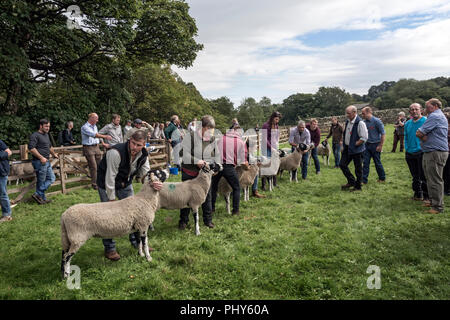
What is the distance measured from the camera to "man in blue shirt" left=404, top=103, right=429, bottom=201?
23.8 feet

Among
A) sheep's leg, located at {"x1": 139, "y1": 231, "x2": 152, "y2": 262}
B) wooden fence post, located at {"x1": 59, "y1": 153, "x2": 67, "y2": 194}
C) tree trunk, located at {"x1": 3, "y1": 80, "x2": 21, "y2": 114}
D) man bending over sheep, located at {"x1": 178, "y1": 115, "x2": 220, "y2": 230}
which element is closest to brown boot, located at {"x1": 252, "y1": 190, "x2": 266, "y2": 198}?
man bending over sheep, located at {"x1": 178, "y1": 115, "x2": 220, "y2": 230}

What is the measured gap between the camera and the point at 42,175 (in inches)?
322

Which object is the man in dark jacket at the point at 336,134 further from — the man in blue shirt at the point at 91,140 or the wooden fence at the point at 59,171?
the man in blue shirt at the point at 91,140

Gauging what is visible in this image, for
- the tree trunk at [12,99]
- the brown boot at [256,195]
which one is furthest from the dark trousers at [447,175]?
the tree trunk at [12,99]

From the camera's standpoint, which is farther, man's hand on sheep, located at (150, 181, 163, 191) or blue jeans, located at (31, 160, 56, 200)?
blue jeans, located at (31, 160, 56, 200)

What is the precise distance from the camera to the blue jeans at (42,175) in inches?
→ 318

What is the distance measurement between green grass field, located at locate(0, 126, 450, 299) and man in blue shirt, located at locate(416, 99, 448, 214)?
57cm

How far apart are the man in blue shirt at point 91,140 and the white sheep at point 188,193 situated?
4.80 meters

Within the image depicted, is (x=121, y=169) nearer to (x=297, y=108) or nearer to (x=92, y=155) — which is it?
(x=92, y=155)

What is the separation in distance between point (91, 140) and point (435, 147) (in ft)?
34.6

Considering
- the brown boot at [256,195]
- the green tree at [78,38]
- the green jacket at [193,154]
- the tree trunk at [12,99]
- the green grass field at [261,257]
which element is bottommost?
the green grass field at [261,257]

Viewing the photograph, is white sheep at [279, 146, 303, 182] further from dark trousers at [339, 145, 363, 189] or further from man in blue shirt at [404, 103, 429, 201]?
man in blue shirt at [404, 103, 429, 201]

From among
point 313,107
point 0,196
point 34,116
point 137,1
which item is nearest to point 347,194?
point 0,196

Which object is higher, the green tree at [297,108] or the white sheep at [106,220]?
the green tree at [297,108]
